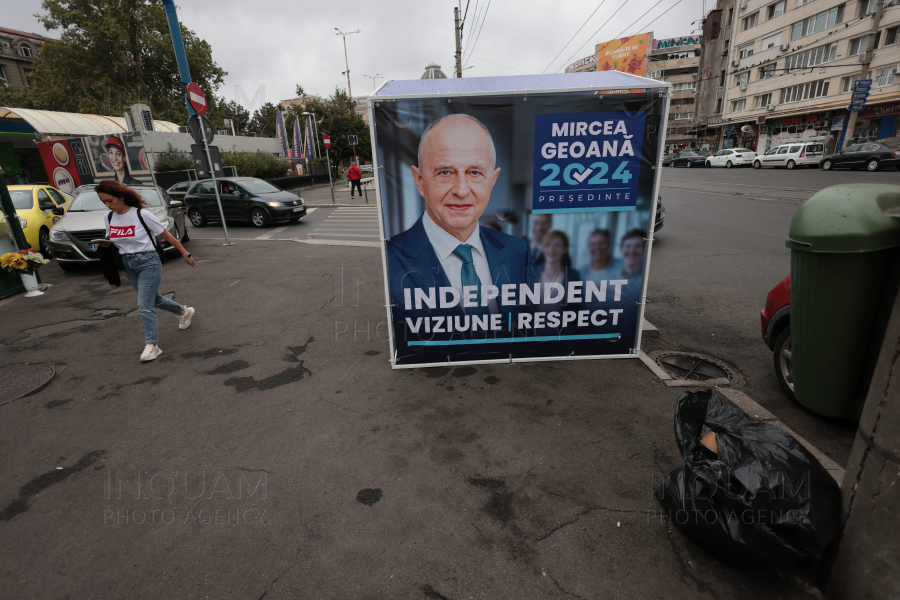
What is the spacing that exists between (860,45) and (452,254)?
43.7 meters

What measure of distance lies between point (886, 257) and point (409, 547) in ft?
10.4

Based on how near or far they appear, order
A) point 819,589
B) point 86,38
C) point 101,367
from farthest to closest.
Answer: point 86,38 → point 101,367 → point 819,589

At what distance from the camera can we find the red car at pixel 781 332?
3.53m

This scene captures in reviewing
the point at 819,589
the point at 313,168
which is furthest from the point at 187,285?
the point at 313,168

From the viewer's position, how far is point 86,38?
3650cm

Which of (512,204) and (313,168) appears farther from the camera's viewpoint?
(313,168)

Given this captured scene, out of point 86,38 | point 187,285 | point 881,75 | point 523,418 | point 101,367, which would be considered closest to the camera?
point 523,418

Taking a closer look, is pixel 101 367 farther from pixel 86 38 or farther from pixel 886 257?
pixel 86 38

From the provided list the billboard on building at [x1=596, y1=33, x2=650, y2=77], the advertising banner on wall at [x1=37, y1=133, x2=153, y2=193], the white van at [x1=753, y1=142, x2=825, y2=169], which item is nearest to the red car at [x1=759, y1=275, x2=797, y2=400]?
the advertising banner on wall at [x1=37, y1=133, x2=153, y2=193]

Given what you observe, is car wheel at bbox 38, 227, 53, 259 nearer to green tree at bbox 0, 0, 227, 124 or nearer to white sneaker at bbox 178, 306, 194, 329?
white sneaker at bbox 178, 306, 194, 329

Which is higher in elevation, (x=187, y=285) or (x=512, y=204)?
(x=512, y=204)

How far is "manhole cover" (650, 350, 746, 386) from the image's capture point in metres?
4.10

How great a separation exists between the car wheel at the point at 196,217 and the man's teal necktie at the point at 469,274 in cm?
1485

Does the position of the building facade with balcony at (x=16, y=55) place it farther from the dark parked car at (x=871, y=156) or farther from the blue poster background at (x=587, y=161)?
the dark parked car at (x=871, y=156)
